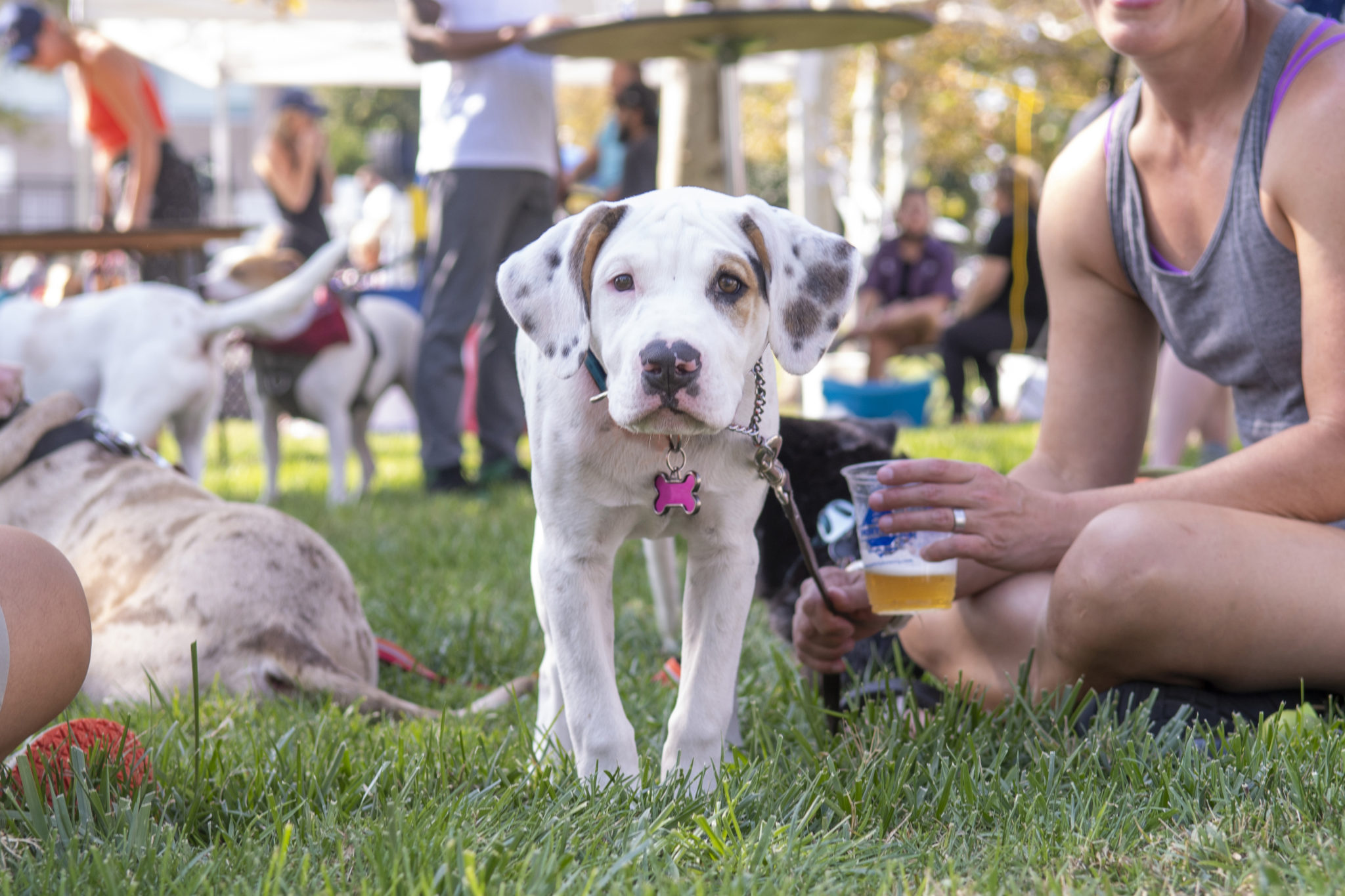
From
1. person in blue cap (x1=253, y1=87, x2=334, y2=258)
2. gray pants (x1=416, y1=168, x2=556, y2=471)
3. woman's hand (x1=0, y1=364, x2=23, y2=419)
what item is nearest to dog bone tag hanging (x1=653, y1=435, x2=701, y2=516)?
woman's hand (x1=0, y1=364, x2=23, y2=419)

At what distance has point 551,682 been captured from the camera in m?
2.42

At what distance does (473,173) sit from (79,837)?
463cm

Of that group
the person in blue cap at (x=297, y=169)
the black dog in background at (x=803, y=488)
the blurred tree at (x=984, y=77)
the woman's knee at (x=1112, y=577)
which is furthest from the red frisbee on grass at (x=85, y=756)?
the blurred tree at (x=984, y=77)

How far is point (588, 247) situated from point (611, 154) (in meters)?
7.79

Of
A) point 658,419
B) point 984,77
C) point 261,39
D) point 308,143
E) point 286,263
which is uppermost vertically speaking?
point 984,77

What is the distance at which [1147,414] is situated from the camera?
2.88 meters

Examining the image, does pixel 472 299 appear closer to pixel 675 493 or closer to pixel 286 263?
pixel 286 263

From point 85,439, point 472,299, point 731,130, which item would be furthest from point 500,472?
point 85,439

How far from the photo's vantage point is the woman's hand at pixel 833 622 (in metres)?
2.38

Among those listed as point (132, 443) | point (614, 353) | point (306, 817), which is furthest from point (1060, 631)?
point (132, 443)

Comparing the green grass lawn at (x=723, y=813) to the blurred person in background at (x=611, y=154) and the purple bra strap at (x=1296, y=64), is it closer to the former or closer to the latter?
the purple bra strap at (x=1296, y=64)

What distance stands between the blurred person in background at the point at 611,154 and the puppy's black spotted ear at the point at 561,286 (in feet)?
20.6

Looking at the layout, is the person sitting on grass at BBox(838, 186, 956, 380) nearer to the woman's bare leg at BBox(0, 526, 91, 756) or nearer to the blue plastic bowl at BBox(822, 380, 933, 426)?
the blue plastic bowl at BBox(822, 380, 933, 426)

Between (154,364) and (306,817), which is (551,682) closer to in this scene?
(306,817)
